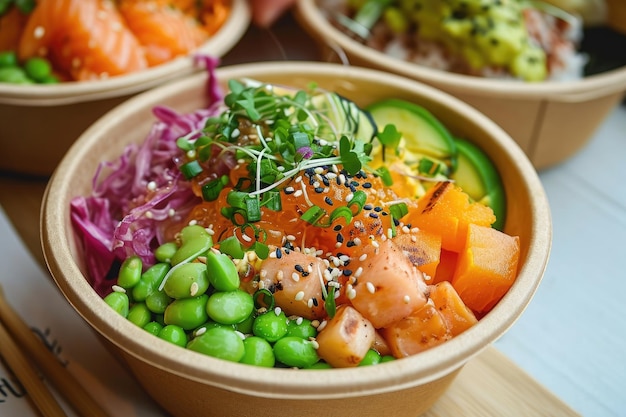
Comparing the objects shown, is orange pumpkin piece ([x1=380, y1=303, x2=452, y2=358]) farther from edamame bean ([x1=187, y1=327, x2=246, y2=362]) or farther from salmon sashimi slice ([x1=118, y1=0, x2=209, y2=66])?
salmon sashimi slice ([x1=118, y1=0, x2=209, y2=66])

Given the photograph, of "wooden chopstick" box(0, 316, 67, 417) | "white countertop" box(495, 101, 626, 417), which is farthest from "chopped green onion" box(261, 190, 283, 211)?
"white countertop" box(495, 101, 626, 417)

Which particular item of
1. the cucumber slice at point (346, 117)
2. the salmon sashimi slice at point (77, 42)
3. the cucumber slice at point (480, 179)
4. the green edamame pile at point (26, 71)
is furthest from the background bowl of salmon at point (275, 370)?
the green edamame pile at point (26, 71)

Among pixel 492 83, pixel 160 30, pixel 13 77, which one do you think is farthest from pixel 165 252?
pixel 492 83

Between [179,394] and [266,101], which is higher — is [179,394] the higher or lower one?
the lower one

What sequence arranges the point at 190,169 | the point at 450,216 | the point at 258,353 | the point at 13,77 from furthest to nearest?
the point at 13,77 < the point at 190,169 < the point at 450,216 < the point at 258,353

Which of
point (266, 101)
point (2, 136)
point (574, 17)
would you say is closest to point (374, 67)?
point (266, 101)

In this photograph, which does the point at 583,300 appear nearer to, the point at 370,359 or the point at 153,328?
the point at 370,359

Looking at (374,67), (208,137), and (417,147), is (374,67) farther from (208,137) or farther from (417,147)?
(208,137)
